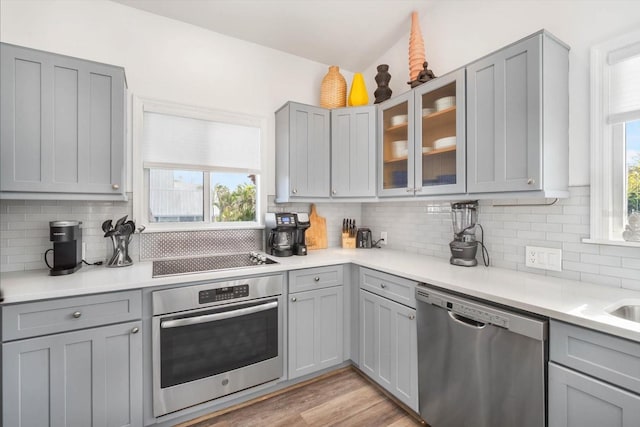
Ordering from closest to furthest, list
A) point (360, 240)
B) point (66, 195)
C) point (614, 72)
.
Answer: point (614, 72) → point (66, 195) → point (360, 240)

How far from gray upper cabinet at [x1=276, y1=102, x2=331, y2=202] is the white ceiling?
25.0 inches

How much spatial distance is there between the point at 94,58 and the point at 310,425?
2.91 metres

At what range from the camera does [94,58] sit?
206 centimetres

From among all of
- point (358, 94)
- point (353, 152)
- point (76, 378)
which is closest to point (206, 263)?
point (76, 378)

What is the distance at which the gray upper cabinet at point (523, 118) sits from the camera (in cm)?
148

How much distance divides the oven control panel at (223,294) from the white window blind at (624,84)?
2305mm

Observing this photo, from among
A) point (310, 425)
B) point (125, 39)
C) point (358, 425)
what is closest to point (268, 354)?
point (310, 425)

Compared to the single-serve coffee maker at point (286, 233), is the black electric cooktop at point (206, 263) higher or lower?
lower

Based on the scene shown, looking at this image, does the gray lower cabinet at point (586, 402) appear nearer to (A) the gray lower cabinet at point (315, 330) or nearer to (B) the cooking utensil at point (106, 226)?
(A) the gray lower cabinet at point (315, 330)

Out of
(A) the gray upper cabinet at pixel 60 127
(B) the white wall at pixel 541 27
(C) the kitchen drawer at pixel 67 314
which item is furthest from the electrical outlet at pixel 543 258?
(A) the gray upper cabinet at pixel 60 127

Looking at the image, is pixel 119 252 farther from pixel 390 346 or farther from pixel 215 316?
pixel 390 346

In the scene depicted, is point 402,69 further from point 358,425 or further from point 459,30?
point 358,425

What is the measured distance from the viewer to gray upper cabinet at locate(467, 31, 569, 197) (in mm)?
1476

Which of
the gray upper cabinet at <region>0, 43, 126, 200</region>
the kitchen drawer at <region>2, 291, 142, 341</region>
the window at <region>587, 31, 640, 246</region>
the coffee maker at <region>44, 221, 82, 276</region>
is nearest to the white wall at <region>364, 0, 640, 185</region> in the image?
the window at <region>587, 31, 640, 246</region>
